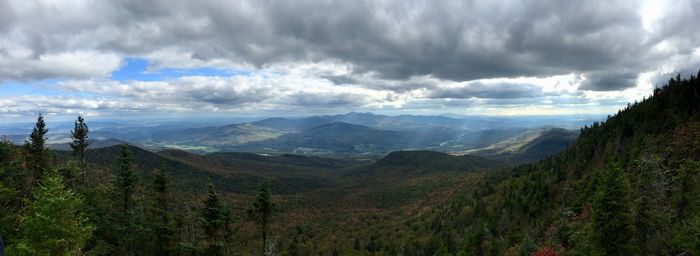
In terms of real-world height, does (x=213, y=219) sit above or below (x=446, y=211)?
above

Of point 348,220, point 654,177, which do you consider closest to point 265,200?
point 654,177

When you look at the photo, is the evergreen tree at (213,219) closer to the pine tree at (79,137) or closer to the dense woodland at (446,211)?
the dense woodland at (446,211)

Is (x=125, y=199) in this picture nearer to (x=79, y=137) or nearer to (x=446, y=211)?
(x=79, y=137)

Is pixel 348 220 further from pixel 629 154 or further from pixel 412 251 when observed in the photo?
pixel 629 154

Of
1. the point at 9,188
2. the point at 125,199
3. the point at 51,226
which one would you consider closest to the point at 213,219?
the point at 125,199

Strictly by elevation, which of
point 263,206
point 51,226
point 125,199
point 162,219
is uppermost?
point 51,226

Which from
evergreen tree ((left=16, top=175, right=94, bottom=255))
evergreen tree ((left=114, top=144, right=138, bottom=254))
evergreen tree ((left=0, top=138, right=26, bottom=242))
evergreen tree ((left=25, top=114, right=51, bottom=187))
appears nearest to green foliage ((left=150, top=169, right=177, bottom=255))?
evergreen tree ((left=114, top=144, right=138, bottom=254))
